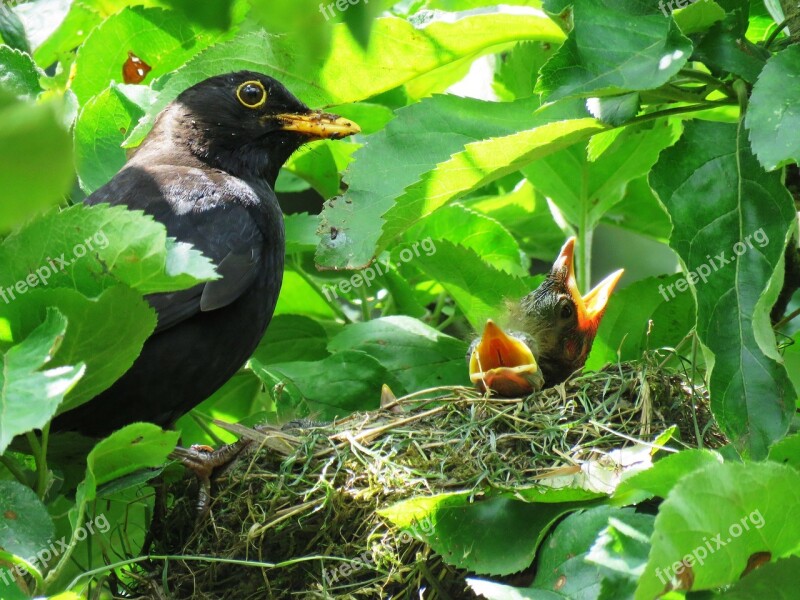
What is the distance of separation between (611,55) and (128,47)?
179 cm

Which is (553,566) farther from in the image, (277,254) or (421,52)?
(277,254)

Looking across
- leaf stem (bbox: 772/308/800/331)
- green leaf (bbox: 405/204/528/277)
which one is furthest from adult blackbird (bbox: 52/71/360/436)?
leaf stem (bbox: 772/308/800/331)

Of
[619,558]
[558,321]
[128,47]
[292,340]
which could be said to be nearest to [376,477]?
[292,340]

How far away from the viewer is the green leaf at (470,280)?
317 centimetres

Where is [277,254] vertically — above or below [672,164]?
below

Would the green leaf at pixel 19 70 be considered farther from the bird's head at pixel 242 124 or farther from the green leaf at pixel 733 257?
the green leaf at pixel 733 257

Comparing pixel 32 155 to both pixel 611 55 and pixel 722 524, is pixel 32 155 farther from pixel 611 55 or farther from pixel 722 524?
pixel 611 55

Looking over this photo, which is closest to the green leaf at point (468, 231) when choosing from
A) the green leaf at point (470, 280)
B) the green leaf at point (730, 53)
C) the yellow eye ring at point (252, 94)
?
the green leaf at point (470, 280)

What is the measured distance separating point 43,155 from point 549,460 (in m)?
2.34

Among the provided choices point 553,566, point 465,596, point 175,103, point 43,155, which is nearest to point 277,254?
point 175,103

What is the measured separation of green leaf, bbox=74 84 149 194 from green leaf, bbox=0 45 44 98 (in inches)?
13.8

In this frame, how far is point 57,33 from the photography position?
11.3 feet

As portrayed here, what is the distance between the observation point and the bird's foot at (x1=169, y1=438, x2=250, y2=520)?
2.71 metres

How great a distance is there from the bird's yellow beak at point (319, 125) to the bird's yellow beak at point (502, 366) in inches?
34.3
